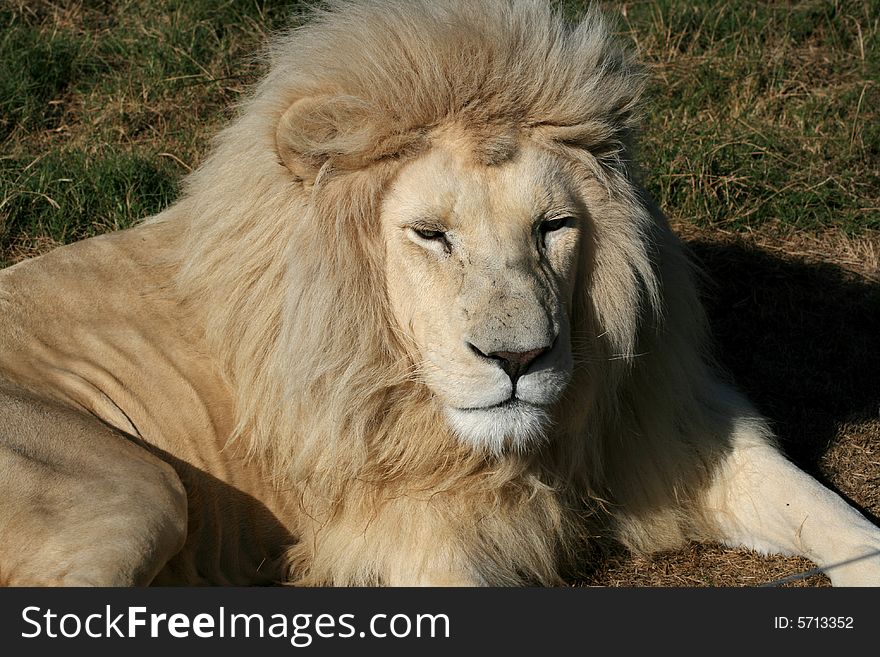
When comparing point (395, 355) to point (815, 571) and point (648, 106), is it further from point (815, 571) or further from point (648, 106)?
point (648, 106)

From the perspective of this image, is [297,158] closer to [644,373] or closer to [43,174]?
[644,373]

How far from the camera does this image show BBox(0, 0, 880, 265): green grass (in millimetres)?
5633

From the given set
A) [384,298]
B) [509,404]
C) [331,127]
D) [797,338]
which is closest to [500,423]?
[509,404]

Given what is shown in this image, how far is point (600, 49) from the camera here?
319cm

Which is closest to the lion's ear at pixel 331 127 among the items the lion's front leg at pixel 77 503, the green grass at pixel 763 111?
the lion's front leg at pixel 77 503

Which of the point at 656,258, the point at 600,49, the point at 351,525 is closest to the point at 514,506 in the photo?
the point at 351,525

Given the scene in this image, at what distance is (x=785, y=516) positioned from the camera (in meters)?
3.49

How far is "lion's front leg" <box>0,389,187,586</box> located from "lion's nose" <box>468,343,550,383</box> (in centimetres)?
93

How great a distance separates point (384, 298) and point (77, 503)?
0.93m

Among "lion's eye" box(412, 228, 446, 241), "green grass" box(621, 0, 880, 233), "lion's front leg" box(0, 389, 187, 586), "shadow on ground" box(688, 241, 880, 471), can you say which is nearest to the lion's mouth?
"lion's eye" box(412, 228, 446, 241)

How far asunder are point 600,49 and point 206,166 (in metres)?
1.22

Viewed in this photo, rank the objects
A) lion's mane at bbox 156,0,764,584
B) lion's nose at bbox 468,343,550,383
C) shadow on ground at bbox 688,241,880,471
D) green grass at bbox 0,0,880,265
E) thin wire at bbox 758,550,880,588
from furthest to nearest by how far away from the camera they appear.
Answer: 1. green grass at bbox 0,0,880,265
2. shadow on ground at bbox 688,241,880,471
3. thin wire at bbox 758,550,880,588
4. lion's mane at bbox 156,0,764,584
5. lion's nose at bbox 468,343,550,383

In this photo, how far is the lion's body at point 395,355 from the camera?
2912 millimetres

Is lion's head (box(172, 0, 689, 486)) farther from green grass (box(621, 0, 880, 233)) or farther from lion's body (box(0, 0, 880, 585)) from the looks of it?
green grass (box(621, 0, 880, 233))
